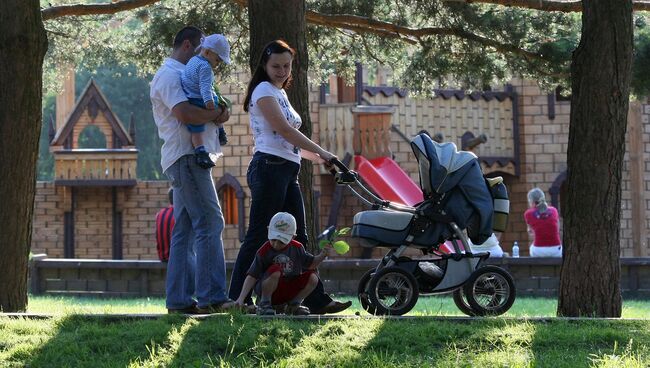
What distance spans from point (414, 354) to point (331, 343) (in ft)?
1.52

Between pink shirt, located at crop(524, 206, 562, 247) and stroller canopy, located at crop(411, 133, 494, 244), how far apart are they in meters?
10.4

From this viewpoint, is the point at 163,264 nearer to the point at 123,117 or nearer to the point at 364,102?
the point at 364,102

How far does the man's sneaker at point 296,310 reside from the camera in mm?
8031

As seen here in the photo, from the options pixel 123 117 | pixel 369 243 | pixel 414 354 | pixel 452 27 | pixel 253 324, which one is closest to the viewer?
pixel 414 354

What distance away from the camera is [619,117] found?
9.15 meters

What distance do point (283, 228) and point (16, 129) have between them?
2816 millimetres

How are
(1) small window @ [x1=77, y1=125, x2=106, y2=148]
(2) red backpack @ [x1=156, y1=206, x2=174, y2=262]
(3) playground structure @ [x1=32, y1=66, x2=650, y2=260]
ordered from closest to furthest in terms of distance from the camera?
(2) red backpack @ [x1=156, y1=206, x2=174, y2=262]
(3) playground structure @ [x1=32, y1=66, x2=650, y2=260]
(1) small window @ [x1=77, y1=125, x2=106, y2=148]

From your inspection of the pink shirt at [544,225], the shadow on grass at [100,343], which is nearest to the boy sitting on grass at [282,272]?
the shadow on grass at [100,343]

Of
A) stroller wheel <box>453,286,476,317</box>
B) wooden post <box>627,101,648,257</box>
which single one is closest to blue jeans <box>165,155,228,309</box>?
stroller wheel <box>453,286,476,317</box>

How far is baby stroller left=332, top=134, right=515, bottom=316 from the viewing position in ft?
27.4

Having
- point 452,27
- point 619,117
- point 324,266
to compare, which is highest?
point 452,27

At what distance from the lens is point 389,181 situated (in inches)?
1015

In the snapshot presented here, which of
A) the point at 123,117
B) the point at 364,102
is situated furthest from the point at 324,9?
the point at 123,117

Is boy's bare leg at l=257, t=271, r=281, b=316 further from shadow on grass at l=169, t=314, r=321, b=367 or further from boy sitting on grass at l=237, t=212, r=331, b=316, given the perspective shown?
shadow on grass at l=169, t=314, r=321, b=367
